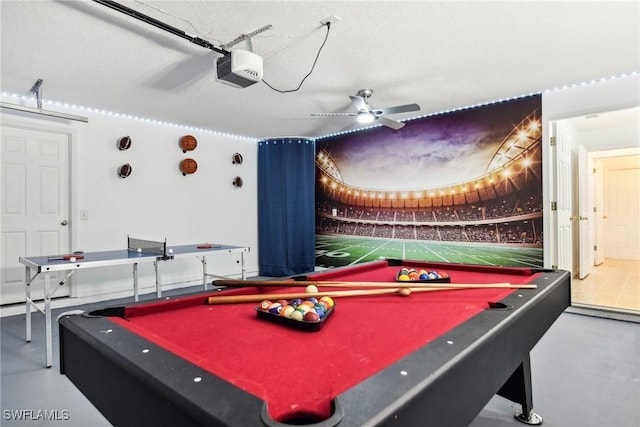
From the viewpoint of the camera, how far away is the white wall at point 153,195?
430 cm

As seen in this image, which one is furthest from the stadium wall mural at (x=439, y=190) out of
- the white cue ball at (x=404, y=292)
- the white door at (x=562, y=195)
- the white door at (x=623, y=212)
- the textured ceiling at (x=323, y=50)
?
the white door at (x=623, y=212)

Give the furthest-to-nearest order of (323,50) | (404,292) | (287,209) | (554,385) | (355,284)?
1. (287,209)
2. (323,50)
3. (554,385)
4. (355,284)
5. (404,292)

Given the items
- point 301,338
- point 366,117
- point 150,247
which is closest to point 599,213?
point 366,117

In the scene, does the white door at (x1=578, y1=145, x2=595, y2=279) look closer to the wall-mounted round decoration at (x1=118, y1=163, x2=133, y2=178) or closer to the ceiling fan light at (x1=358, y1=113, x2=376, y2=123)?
the ceiling fan light at (x1=358, y1=113, x2=376, y2=123)

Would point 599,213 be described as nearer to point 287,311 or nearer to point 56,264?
point 287,311

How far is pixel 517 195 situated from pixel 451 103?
1.34 metres

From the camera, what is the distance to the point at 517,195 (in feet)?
13.7

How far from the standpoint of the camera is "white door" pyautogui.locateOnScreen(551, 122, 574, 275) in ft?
13.1

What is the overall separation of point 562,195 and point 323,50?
3236 millimetres

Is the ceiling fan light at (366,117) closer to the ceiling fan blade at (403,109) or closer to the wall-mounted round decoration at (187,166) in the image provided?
the ceiling fan blade at (403,109)

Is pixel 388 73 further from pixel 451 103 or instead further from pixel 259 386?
pixel 259 386

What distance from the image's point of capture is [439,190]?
4.82 m

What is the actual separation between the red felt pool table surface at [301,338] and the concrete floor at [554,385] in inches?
30.3

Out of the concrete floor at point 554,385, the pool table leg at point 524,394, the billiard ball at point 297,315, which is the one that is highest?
the billiard ball at point 297,315
